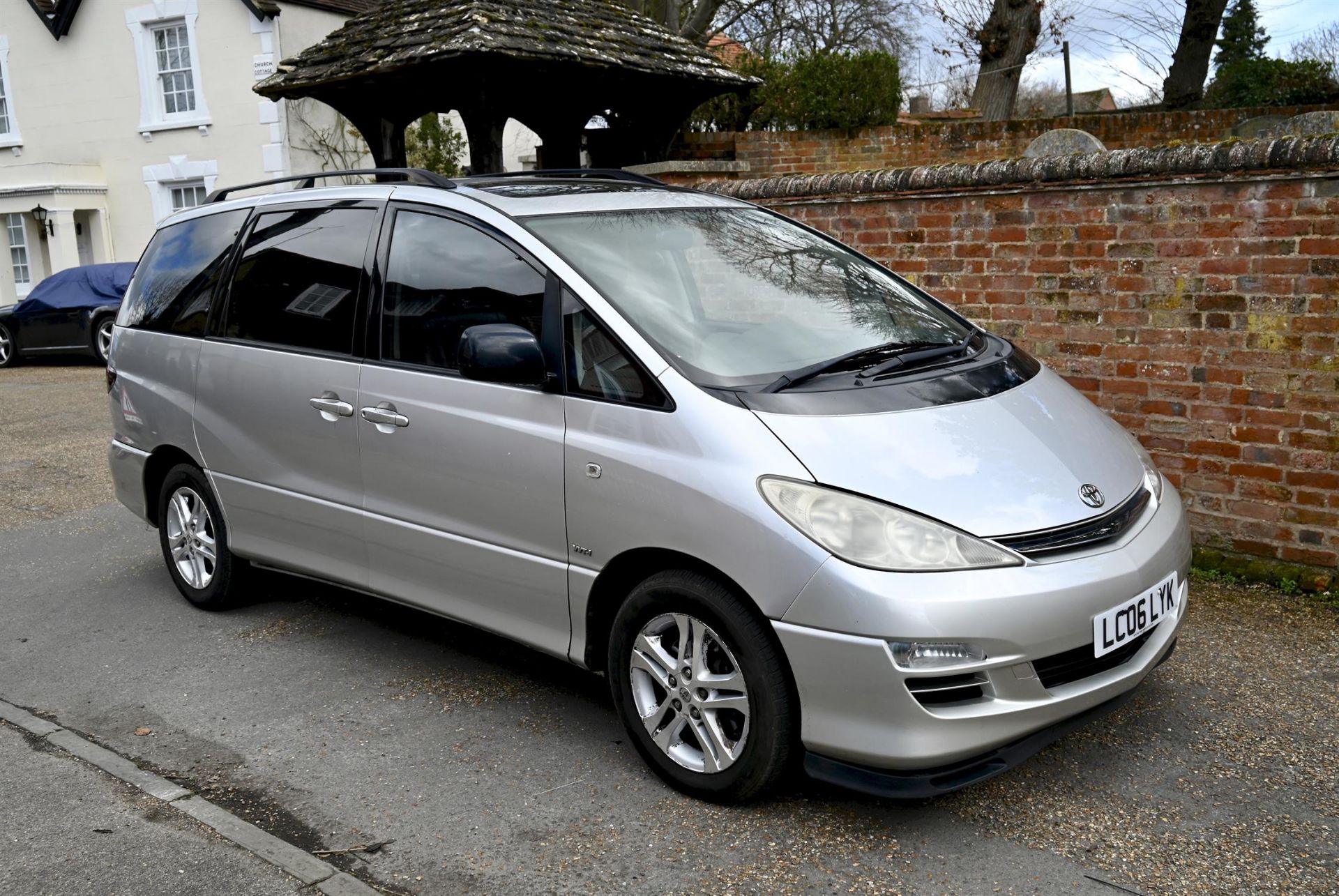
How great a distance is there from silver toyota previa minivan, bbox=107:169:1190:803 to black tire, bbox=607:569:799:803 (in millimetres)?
10

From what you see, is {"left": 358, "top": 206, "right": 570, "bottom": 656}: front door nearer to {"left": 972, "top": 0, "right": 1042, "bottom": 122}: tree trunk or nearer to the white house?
{"left": 972, "top": 0, "right": 1042, "bottom": 122}: tree trunk

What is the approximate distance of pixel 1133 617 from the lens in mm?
3463

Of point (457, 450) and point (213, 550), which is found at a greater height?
point (457, 450)

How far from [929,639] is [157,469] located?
412 centimetres

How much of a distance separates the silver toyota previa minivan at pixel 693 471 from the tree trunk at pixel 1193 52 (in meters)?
14.8

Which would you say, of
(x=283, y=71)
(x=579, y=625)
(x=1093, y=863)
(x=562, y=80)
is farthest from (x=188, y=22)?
(x=1093, y=863)

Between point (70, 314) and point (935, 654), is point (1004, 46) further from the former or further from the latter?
point (935, 654)

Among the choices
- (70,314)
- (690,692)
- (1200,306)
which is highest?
(1200,306)

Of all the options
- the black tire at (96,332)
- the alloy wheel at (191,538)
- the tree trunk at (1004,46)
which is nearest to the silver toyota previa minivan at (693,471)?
the alloy wheel at (191,538)

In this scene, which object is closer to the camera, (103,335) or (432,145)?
(103,335)

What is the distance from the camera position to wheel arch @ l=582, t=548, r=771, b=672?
346 cm

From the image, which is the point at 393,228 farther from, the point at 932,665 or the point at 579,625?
the point at 932,665

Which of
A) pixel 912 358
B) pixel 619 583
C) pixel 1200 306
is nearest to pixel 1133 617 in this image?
pixel 912 358

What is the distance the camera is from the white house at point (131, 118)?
2062cm
